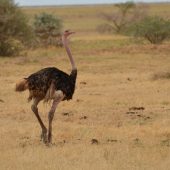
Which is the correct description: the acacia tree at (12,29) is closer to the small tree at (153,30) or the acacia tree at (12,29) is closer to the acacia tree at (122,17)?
A: the small tree at (153,30)

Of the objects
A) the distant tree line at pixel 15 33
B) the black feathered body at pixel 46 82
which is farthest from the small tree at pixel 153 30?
the black feathered body at pixel 46 82

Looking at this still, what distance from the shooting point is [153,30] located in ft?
123

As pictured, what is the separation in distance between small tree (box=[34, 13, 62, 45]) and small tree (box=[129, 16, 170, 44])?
199 inches

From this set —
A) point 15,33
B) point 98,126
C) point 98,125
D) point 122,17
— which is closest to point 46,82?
point 98,126

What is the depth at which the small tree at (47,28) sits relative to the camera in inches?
1591

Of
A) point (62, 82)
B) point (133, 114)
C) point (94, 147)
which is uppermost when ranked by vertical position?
point (62, 82)

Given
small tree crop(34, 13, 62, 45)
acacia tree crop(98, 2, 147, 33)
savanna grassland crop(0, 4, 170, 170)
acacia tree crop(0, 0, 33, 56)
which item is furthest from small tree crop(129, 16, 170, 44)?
acacia tree crop(98, 2, 147, 33)

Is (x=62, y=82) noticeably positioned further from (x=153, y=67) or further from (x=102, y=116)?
(x=153, y=67)

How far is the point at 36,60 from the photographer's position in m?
28.7

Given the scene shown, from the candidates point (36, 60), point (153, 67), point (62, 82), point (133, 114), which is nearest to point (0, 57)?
point (36, 60)

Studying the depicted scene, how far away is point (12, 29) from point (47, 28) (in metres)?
7.95

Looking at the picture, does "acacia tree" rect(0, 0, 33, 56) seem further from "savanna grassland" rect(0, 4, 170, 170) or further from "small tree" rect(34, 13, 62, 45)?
"savanna grassland" rect(0, 4, 170, 170)

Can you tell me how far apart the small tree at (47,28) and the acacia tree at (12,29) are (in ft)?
14.9

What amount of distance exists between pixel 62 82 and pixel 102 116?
323 centimetres
